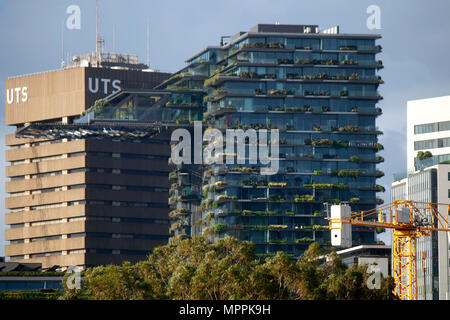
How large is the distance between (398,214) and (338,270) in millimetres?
23017

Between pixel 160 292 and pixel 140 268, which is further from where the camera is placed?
pixel 140 268

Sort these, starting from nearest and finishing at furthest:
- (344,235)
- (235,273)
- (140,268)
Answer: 1. (235,273)
2. (140,268)
3. (344,235)

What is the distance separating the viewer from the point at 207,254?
182375mm
